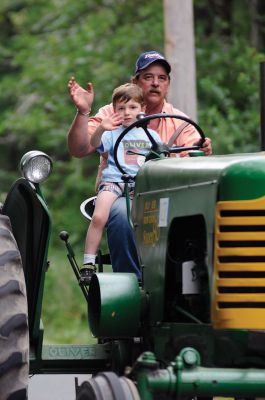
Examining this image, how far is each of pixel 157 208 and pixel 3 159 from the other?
68.5 ft

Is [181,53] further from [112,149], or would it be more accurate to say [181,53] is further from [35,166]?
[35,166]

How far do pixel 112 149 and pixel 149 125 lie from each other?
520 mm

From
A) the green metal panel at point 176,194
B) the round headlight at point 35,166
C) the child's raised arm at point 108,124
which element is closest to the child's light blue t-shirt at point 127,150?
the child's raised arm at point 108,124

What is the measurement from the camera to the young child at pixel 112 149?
880 cm

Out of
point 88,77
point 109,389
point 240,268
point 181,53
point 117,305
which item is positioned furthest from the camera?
point 88,77

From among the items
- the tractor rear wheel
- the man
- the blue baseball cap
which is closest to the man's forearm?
the man

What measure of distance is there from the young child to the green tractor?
45cm

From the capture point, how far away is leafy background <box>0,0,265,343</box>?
20.5 m

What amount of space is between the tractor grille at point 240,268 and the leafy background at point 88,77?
1198 centimetres

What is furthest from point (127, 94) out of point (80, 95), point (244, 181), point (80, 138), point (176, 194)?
point (244, 181)

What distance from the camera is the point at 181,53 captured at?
597 inches

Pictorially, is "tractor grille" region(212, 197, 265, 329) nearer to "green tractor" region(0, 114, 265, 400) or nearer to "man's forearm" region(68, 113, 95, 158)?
"green tractor" region(0, 114, 265, 400)

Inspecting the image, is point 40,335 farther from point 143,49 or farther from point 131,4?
point 131,4

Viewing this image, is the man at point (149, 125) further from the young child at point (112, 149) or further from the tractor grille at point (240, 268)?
the tractor grille at point (240, 268)
